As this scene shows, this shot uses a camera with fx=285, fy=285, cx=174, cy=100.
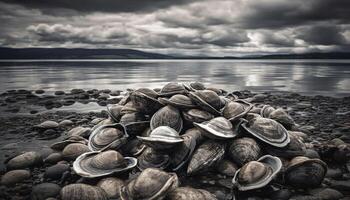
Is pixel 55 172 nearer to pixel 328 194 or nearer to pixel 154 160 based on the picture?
pixel 154 160

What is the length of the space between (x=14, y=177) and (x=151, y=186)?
133 inches

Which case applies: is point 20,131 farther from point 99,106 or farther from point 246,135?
point 246,135

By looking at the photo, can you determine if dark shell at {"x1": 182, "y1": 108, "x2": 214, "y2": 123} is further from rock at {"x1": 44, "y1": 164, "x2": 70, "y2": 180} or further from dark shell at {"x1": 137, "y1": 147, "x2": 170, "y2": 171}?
rock at {"x1": 44, "y1": 164, "x2": 70, "y2": 180}

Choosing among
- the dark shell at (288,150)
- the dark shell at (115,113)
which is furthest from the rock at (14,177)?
the dark shell at (288,150)

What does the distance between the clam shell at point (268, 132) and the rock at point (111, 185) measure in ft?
10.8

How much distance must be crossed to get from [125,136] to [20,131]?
573 centimetres

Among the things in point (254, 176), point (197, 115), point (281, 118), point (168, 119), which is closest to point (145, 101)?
point (168, 119)

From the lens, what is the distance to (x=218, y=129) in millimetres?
6637

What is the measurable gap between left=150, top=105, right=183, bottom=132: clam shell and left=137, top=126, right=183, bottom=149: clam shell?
2.94 ft

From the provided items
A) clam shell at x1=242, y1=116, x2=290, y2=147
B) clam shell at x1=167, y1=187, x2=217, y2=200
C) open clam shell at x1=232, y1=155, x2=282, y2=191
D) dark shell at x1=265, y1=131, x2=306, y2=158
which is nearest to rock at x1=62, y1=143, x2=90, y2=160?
clam shell at x1=167, y1=187, x2=217, y2=200

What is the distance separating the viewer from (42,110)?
636 inches

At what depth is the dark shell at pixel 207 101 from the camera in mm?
7527

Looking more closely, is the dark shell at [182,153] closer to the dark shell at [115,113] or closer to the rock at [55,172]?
the rock at [55,172]

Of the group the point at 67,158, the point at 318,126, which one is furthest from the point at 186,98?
the point at 318,126
